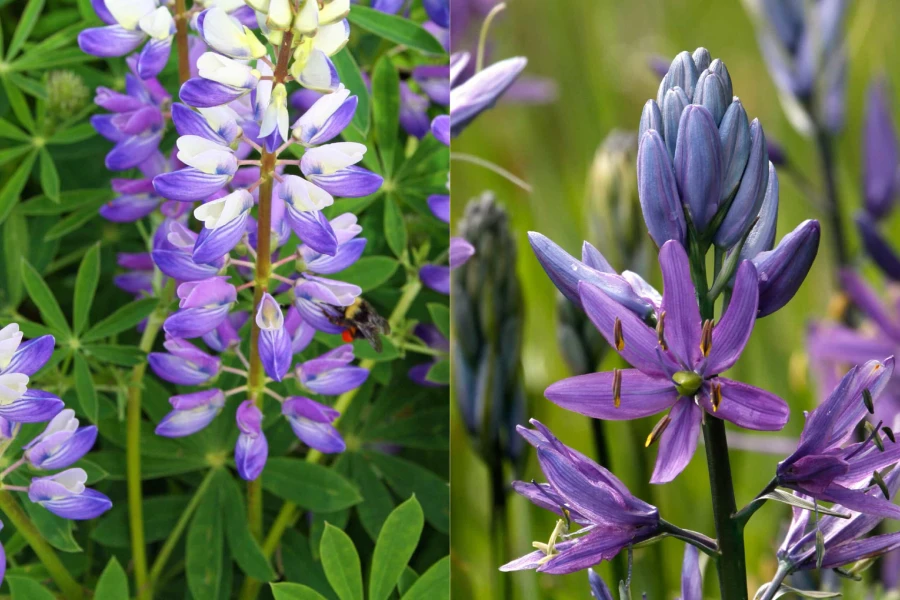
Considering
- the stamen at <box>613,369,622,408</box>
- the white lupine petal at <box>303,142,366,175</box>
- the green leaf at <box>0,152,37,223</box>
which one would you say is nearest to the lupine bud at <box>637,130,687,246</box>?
the stamen at <box>613,369,622,408</box>

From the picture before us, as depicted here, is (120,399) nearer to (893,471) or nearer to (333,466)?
(333,466)

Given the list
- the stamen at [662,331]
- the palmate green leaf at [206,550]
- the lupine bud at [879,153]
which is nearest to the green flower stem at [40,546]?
the palmate green leaf at [206,550]

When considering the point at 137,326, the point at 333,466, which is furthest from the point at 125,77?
the point at 333,466

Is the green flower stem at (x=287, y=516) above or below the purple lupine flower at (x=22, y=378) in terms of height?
below

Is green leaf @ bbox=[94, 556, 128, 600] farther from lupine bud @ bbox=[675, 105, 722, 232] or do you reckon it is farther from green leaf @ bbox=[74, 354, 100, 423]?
lupine bud @ bbox=[675, 105, 722, 232]

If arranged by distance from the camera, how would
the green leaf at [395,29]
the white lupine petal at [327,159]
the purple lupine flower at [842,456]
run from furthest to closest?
1. the green leaf at [395,29]
2. the white lupine petal at [327,159]
3. the purple lupine flower at [842,456]

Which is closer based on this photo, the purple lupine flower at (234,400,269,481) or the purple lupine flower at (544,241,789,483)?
the purple lupine flower at (544,241,789,483)

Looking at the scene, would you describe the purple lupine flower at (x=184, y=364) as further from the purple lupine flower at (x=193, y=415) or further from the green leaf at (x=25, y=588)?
the green leaf at (x=25, y=588)
